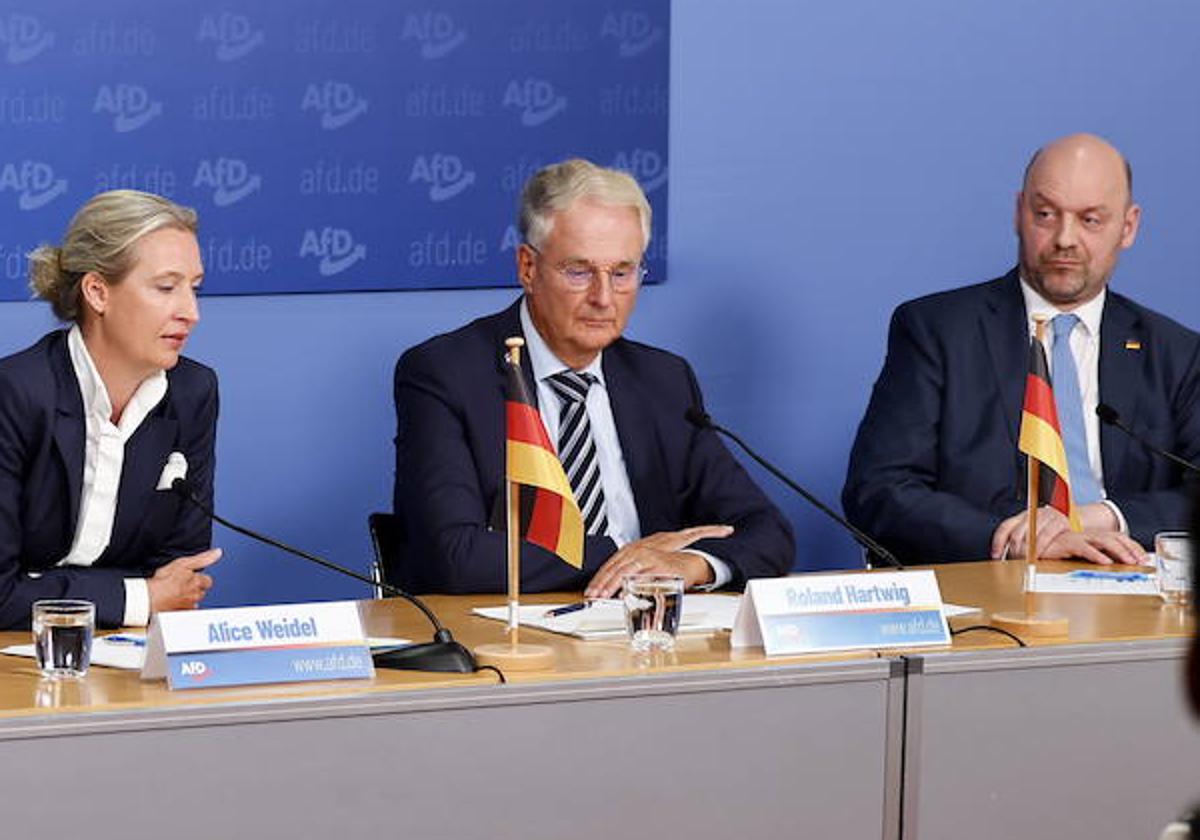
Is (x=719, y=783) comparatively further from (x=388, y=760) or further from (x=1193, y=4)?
(x=1193, y=4)

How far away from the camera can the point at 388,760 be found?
8.79 feet

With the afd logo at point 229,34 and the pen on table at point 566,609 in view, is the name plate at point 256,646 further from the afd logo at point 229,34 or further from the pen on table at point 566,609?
the afd logo at point 229,34

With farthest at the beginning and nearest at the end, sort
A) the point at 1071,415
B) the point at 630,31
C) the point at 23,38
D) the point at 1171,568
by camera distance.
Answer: the point at 630,31 → the point at 1071,415 → the point at 23,38 → the point at 1171,568

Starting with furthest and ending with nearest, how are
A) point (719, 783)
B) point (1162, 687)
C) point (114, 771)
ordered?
1. point (1162, 687)
2. point (719, 783)
3. point (114, 771)

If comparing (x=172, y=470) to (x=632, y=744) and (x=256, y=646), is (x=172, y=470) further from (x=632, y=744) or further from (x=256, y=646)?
(x=632, y=744)

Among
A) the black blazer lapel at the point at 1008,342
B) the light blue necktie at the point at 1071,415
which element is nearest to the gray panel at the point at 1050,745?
the light blue necktie at the point at 1071,415

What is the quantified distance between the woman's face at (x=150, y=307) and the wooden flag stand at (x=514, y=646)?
0.82 metres

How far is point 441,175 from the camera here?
4.86 m

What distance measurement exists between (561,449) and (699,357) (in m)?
1.21

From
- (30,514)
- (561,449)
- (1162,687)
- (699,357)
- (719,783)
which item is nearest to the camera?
(719,783)

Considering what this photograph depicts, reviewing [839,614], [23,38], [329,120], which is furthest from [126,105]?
[839,614]

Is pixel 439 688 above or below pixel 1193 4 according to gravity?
below

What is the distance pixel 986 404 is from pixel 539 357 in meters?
1.10

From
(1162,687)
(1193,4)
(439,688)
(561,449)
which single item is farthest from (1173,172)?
(439,688)
